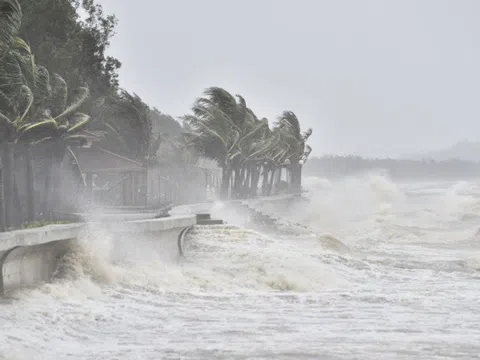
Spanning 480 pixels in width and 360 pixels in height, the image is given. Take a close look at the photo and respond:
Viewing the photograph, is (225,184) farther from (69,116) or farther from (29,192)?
(29,192)

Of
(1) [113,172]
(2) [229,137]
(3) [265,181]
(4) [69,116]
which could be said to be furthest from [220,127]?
(3) [265,181]

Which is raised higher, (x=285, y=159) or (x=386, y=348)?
(x=285, y=159)

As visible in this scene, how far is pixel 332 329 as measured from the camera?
51.9ft

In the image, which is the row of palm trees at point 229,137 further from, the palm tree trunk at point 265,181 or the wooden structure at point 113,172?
the wooden structure at point 113,172

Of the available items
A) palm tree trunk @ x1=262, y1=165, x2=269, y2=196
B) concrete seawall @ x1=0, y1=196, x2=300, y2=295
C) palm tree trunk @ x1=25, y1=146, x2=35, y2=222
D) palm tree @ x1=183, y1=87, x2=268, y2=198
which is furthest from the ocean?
palm tree trunk @ x1=262, y1=165, x2=269, y2=196

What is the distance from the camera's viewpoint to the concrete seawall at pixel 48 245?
16969 millimetres

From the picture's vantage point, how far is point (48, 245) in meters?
18.8

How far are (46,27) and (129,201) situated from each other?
8.71 meters

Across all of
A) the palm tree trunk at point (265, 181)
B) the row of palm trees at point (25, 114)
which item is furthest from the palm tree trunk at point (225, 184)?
the row of palm trees at point (25, 114)

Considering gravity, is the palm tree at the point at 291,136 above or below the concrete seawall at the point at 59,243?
above

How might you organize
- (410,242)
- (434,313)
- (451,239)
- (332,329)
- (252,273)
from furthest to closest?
(451,239) → (410,242) → (252,273) → (434,313) → (332,329)

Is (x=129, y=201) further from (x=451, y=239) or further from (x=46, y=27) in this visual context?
(x=451, y=239)

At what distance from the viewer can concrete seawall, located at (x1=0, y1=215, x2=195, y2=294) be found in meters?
17.0

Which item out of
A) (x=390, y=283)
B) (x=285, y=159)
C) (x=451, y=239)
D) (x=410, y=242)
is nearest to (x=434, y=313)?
(x=390, y=283)
